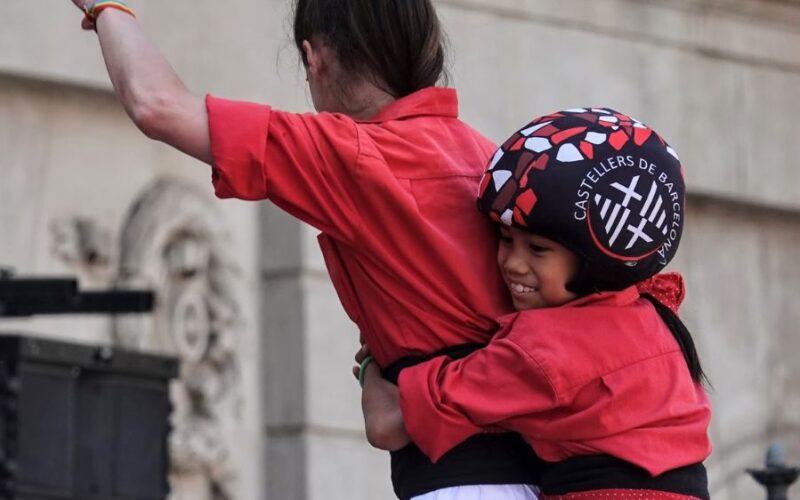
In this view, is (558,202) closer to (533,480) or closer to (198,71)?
(533,480)

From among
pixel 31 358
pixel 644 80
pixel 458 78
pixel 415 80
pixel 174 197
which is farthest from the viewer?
pixel 644 80

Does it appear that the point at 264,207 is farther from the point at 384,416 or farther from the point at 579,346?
the point at 579,346

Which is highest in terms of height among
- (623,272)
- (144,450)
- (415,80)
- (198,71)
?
(198,71)

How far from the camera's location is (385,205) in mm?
3143

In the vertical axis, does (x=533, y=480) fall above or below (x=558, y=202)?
below

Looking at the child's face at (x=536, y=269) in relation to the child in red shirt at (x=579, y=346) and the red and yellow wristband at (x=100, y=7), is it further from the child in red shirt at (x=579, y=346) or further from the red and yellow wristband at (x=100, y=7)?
the red and yellow wristband at (x=100, y=7)

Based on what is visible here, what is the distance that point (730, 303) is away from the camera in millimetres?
9383

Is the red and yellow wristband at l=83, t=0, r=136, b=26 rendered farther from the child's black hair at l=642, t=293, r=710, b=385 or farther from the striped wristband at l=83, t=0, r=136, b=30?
the child's black hair at l=642, t=293, r=710, b=385

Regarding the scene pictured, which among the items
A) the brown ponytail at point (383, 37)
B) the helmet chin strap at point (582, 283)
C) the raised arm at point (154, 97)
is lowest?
the helmet chin strap at point (582, 283)

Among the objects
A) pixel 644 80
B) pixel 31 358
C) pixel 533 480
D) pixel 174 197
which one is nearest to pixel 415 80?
pixel 533 480

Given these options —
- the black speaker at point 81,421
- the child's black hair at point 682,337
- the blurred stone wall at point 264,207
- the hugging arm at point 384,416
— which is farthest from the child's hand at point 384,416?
the blurred stone wall at point 264,207

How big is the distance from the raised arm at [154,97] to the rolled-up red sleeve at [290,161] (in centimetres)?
3

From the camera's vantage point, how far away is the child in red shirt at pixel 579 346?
309 centimetres

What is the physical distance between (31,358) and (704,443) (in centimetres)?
267
